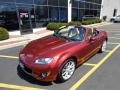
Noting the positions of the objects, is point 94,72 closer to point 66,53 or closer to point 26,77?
point 66,53

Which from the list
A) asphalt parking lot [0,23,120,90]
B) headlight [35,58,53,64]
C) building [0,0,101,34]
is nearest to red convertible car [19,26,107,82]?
headlight [35,58,53,64]

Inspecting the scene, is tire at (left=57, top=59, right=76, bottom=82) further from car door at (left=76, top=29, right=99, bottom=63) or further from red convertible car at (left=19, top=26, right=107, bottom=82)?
car door at (left=76, top=29, right=99, bottom=63)

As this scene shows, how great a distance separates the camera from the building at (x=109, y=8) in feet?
128

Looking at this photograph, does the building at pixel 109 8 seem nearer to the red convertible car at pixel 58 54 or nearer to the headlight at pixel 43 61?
the red convertible car at pixel 58 54

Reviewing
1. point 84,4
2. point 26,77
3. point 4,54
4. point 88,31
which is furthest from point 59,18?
point 26,77

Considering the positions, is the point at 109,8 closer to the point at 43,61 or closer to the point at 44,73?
the point at 43,61

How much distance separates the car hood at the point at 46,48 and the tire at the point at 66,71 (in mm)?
427

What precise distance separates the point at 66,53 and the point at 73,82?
0.90 metres

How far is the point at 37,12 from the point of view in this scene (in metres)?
20.6

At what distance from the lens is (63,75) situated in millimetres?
6363

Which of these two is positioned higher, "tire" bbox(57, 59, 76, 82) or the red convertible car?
the red convertible car

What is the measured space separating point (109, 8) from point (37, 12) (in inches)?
966

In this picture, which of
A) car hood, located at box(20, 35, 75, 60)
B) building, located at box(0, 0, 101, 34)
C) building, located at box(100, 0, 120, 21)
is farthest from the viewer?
building, located at box(100, 0, 120, 21)

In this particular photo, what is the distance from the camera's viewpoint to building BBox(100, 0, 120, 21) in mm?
39122
